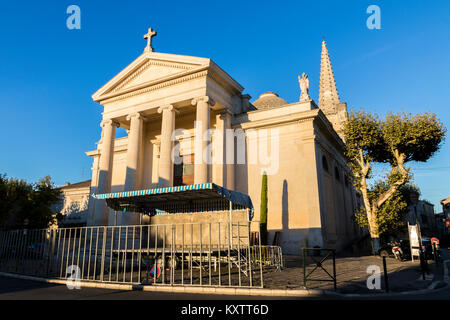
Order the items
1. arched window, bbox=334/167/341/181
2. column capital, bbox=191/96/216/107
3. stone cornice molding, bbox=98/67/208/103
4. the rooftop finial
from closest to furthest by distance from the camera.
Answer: column capital, bbox=191/96/216/107, stone cornice molding, bbox=98/67/208/103, the rooftop finial, arched window, bbox=334/167/341/181

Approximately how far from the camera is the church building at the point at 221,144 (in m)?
20.8

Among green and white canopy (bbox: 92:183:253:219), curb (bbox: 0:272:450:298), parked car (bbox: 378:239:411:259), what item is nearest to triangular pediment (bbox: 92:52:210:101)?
green and white canopy (bbox: 92:183:253:219)

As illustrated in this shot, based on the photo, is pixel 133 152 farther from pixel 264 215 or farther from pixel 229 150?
pixel 264 215

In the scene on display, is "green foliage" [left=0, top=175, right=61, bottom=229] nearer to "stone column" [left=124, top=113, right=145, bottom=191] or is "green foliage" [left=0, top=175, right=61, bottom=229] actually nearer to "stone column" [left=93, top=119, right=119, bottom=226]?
"stone column" [left=93, top=119, right=119, bottom=226]

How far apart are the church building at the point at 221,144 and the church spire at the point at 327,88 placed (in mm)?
22521

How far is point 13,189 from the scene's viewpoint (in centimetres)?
2508

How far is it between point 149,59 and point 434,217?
9097cm

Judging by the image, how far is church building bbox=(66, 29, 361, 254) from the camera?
2077 centimetres

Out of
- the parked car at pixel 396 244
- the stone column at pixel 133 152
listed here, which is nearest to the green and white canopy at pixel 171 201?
the stone column at pixel 133 152

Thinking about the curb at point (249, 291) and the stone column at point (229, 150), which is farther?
the stone column at point (229, 150)

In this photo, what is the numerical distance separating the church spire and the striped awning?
3627 centimetres

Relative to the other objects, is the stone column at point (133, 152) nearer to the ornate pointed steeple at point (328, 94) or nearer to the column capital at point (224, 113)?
the column capital at point (224, 113)

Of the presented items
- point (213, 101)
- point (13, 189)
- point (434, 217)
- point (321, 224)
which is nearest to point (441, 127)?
point (321, 224)

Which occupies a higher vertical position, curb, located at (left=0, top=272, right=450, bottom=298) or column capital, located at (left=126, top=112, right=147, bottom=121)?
column capital, located at (left=126, top=112, right=147, bottom=121)
